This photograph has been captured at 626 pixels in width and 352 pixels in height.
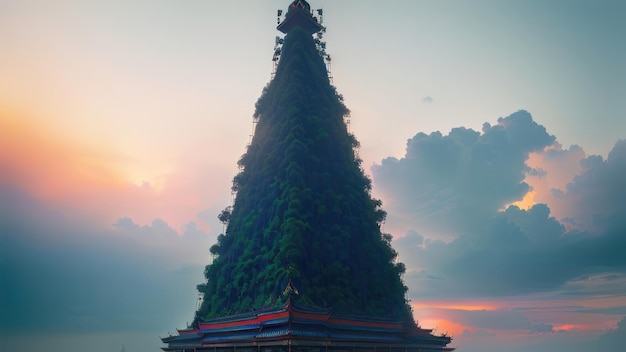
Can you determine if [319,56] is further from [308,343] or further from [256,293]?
[308,343]

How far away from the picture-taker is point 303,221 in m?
45.7

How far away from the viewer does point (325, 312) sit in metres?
36.2

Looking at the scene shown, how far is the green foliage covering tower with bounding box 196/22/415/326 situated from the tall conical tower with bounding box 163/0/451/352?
12cm

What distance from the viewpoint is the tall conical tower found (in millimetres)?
38062

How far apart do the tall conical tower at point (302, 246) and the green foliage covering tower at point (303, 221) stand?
0.39ft

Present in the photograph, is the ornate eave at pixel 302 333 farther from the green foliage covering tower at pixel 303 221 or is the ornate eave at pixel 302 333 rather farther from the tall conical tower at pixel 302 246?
the green foliage covering tower at pixel 303 221

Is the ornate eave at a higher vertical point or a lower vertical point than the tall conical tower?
lower

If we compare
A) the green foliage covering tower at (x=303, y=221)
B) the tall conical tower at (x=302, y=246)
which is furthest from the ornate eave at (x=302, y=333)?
the green foliage covering tower at (x=303, y=221)

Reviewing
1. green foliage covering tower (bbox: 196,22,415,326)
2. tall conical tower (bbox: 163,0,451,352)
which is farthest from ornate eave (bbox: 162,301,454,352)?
green foliage covering tower (bbox: 196,22,415,326)

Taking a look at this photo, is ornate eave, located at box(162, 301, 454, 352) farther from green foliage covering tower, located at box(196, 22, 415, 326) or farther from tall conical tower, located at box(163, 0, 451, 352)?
green foliage covering tower, located at box(196, 22, 415, 326)

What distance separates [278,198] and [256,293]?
973 cm

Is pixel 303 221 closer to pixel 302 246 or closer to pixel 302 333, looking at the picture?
pixel 302 246

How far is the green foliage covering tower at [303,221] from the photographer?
145 ft

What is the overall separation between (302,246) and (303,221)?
108 inches
